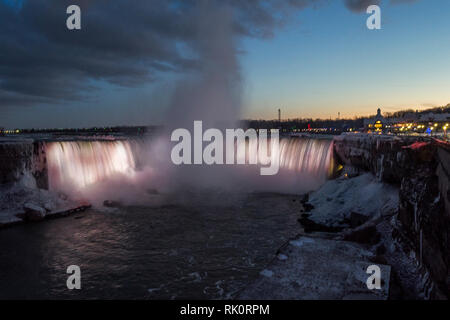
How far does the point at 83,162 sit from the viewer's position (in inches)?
968

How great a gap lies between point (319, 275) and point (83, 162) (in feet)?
71.9

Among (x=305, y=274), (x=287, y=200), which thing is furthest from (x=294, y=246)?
(x=287, y=200)

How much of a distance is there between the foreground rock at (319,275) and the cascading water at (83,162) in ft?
59.5

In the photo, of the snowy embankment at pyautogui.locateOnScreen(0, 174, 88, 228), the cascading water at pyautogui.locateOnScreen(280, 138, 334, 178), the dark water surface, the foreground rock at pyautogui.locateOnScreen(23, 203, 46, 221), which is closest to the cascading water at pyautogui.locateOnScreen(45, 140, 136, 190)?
the snowy embankment at pyautogui.locateOnScreen(0, 174, 88, 228)

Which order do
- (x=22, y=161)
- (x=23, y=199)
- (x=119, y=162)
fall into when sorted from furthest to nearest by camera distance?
1. (x=119, y=162)
2. (x=22, y=161)
3. (x=23, y=199)

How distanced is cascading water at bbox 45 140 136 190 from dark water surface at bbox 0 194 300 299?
5.91 m

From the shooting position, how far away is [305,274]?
326 inches

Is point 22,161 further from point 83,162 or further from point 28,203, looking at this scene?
point 83,162

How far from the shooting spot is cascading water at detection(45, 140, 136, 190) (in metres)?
21.4

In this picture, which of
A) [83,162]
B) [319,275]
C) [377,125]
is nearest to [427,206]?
[319,275]

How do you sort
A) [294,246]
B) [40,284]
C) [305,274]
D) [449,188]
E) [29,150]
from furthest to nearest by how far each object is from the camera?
[29,150] < [294,246] < [40,284] < [305,274] < [449,188]

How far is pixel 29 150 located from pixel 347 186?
65.4ft
